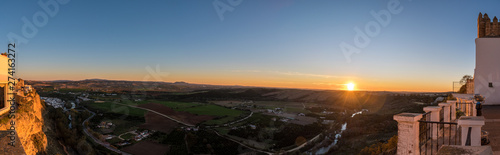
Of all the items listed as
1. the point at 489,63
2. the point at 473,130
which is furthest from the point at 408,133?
the point at 489,63

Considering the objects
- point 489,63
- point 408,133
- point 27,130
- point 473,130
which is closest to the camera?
point 473,130

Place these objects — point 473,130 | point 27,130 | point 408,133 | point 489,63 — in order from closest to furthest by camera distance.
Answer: point 473,130, point 408,133, point 27,130, point 489,63

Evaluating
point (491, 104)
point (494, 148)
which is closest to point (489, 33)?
point (491, 104)

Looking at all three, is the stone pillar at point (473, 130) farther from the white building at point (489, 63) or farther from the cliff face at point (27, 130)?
the cliff face at point (27, 130)

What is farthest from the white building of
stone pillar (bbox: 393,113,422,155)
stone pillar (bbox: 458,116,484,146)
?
stone pillar (bbox: 458,116,484,146)

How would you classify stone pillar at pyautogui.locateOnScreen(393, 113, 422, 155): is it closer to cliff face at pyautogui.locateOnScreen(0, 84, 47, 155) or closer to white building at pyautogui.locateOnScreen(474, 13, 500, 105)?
cliff face at pyautogui.locateOnScreen(0, 84, 47, 155)

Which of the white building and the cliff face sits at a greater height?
the white building

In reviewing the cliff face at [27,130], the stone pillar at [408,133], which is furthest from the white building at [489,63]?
the cliff face at [27,130]

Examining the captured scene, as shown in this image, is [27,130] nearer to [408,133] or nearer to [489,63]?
[408,133]

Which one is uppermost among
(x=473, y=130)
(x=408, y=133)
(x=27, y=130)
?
(x=473, y=130)
